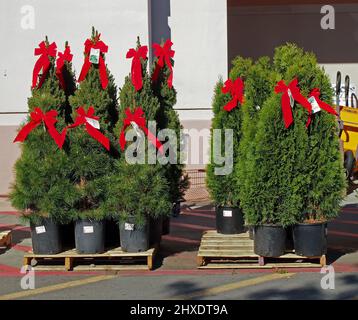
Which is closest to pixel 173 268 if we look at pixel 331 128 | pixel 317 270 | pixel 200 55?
pixel 317 270

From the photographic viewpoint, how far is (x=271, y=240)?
27.7 ft

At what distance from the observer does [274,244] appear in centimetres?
843

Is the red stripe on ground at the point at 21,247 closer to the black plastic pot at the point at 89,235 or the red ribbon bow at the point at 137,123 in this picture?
the black plastic pot at the point at 89,235

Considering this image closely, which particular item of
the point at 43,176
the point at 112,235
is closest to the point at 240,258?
the point at 112,235

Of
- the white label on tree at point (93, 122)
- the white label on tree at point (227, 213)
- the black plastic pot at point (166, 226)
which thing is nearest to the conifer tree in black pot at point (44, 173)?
the white label on tree at point (93, 122)

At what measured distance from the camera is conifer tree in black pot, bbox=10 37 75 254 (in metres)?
8.52

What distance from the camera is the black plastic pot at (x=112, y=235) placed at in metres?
9.28

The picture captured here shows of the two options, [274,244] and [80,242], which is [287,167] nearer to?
[274,244]

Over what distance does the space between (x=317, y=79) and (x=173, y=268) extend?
3.02 m

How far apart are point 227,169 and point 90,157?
2234mm

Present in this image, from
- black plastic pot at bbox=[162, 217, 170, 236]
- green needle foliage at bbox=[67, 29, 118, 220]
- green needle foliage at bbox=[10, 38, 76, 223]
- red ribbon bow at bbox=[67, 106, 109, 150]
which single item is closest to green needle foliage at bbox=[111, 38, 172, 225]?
green needle foliage at bbox=[67, 29, 118, 220]

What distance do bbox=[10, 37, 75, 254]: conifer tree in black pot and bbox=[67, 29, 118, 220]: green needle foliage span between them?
12 centimetres

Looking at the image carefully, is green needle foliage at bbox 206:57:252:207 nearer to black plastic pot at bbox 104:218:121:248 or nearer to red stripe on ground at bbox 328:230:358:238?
black plastic pot at bbox 104:218:121:248
